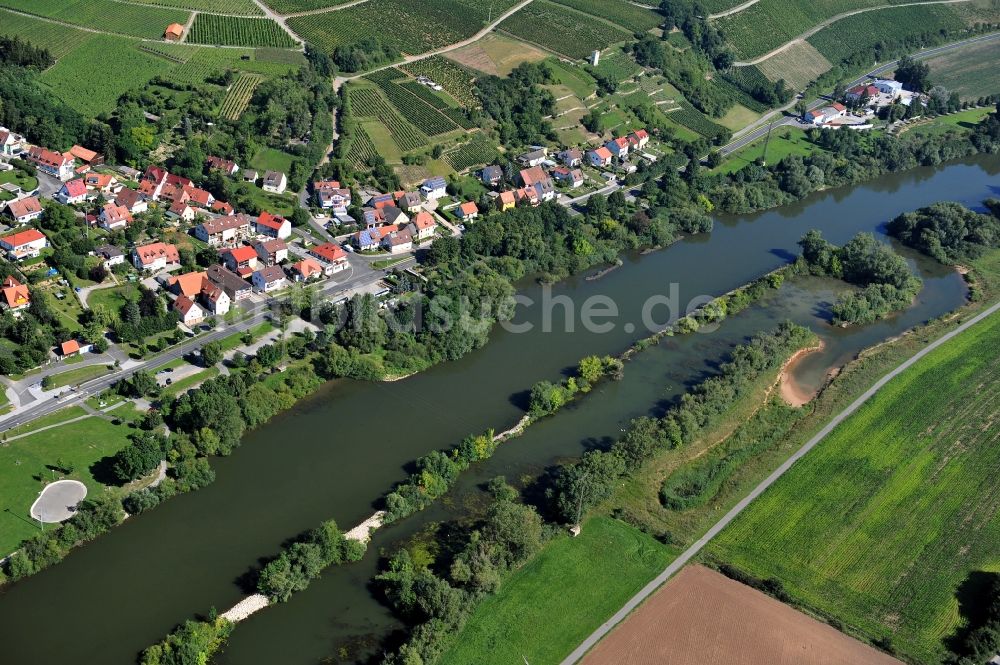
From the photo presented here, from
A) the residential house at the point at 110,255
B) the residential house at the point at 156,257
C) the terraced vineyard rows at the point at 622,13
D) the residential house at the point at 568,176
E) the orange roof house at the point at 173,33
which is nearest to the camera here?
the residential house at the point at 110,255

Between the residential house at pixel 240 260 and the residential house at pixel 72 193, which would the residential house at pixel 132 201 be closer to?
the residential house at pixel 72 193

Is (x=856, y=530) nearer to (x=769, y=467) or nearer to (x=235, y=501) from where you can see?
(x=769, y=467)

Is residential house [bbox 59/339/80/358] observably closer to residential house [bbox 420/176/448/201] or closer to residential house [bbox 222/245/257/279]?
residential house [bbox 222/245/257/279]

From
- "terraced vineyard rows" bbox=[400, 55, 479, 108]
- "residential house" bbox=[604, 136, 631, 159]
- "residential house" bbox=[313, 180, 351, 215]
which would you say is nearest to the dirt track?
"residential house" bbox=[313, 180, 351, 215]

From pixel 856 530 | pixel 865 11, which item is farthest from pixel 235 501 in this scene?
pixel 865 11

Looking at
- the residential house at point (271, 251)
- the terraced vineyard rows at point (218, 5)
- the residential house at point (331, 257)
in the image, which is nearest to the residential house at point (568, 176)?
the residential house at point (331, 257)

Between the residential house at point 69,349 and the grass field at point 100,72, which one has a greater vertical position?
the grass field at point 100,72

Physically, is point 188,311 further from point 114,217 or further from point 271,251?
point 114,217
